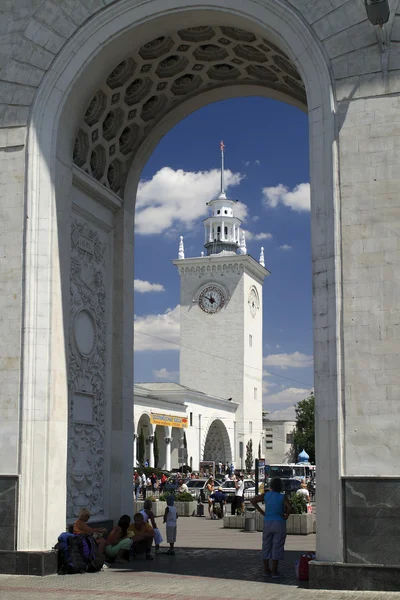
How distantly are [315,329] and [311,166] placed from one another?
2478 mm

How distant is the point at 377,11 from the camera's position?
11.8 metres

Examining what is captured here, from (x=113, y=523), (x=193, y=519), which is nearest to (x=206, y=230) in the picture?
(x=193, y=519)

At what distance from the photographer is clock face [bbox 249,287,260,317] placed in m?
97.6

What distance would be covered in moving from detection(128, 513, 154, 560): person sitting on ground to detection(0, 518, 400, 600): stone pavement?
33cm

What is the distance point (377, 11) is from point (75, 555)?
9.31 m

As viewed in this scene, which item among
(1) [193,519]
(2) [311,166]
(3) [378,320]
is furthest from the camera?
(1) [193,519]

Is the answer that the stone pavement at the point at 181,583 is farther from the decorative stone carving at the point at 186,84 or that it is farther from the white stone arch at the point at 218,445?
the white stone arch at the point at 218,445

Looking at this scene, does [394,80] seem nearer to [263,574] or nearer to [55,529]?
[263,574]

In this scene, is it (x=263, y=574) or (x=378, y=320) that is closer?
(x=378, y=320)

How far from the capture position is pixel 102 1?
14.0 meters

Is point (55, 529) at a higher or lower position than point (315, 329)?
lower

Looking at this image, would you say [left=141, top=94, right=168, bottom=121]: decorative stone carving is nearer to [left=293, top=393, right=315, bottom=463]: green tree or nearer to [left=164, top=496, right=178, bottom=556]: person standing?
[left=164, top=496, right=178, bottom=556]: person standing

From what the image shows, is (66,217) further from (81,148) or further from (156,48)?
(156,48)

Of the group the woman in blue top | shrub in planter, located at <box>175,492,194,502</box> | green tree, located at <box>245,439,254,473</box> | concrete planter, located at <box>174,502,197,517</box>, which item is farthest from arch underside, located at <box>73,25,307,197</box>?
green tree, located at <box>245,439,254,473</box>
